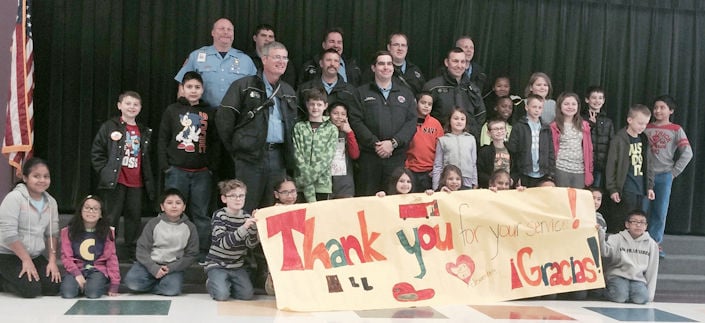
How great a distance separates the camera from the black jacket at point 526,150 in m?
6.96

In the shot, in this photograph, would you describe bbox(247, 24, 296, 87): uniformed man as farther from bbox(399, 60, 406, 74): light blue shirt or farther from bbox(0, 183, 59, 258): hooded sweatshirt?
bbox(0, 183, 59, 258): hooded sweatshirt

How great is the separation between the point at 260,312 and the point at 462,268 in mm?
1462

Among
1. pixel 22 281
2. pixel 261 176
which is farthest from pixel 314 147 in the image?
pixel 22 281

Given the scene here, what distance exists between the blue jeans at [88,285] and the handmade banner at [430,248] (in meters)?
1.18

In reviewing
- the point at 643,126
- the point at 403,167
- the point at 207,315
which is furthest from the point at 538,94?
the point at 207,315

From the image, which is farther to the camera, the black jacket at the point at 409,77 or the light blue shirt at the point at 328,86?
the black jacket at the point at 409,77

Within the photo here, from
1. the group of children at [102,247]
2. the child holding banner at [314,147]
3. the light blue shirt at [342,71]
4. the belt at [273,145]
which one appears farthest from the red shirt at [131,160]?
the light blue shirt at [342,71]

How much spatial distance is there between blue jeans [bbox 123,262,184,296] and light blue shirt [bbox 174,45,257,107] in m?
1.57

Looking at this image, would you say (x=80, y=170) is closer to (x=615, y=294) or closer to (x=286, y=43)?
(x=286, y=43)

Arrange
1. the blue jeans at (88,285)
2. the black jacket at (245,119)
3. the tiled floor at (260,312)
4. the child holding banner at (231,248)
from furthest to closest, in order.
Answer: the black jacket at (245,119) → the child holding banner at (231,248) → the blue jeans at (88,285) → the tiled floor at (260,312)

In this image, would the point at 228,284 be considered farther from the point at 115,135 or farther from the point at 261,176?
the point at 115,135

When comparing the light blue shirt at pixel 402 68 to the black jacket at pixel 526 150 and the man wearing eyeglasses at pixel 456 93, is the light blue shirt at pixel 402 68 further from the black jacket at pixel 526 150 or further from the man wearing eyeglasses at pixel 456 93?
the black jacket at pixel 526 150

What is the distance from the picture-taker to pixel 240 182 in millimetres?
5734

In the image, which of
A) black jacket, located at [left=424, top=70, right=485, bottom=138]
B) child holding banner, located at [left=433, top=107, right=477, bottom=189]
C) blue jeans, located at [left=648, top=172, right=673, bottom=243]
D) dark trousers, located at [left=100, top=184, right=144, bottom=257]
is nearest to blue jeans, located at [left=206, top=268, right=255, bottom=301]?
dark trousers, located at [left=100, top=184, right=144, bottom=257]
